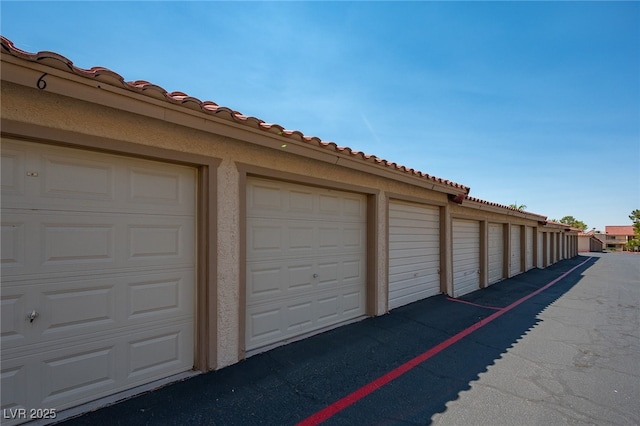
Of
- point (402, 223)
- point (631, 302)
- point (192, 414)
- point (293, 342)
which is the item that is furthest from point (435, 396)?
point (631, 302)

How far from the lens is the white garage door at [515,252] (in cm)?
1415

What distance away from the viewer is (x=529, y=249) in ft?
55.0

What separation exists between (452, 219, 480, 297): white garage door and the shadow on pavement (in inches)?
129

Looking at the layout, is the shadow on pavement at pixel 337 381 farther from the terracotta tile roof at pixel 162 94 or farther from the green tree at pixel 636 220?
the green tree at pixel 636 220

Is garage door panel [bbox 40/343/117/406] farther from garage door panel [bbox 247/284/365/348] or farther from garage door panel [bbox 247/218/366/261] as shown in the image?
garage door panel [bbox 247/218/366/261]

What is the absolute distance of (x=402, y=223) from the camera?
7.12 metres

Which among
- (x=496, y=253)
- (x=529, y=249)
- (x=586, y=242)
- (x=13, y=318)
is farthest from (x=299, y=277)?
(x=586, y=242)

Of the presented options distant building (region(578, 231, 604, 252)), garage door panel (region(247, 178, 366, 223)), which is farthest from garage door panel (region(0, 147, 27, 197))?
distant building (region(578, 231, 604, 252))

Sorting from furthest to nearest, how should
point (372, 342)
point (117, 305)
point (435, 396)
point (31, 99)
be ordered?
1. point (372, 342)
2. point (435, 396)
3. point (117, 305)
4. point (31, 99)

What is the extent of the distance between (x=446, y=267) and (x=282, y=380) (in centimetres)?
624

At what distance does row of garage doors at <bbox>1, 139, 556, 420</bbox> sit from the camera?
272 cm

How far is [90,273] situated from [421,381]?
12.6 ft

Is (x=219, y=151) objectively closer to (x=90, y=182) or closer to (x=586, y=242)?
(x=90, y=182)

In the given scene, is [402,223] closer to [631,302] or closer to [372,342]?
[372,342]
